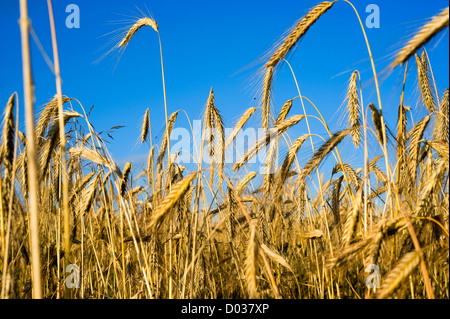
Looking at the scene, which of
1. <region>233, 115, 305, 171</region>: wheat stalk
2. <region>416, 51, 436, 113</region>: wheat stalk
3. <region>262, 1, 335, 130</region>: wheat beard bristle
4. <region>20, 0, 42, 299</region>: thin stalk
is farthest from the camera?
<region>416, 51, 436, 113</region>: wheat stalk

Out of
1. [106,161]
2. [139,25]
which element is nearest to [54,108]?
[106,161]

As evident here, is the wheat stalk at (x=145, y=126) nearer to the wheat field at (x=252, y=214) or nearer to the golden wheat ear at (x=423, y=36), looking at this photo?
the wheat field at (x=252, y=214)

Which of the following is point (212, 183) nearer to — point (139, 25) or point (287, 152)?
point (287, 152)

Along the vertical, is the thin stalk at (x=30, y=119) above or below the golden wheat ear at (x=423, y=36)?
below

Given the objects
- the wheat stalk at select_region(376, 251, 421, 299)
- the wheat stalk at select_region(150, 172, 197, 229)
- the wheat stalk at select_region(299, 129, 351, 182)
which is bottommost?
the wheat stalk at select_region(376, 251, 421, 299)

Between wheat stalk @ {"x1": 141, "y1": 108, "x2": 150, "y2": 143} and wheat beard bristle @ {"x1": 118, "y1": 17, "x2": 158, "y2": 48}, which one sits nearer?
wheat beard bristle @ {"x1": 118, "y1": 17, "x2": 158, "y2": 48}

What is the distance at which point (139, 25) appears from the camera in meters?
3.58

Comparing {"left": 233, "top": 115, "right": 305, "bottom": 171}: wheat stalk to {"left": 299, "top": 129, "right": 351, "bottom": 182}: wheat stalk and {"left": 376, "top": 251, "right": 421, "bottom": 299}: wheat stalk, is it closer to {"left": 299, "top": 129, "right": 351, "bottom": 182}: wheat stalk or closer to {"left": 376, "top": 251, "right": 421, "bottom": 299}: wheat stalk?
{"left": 299, "top": 129, "right": 351, "bottom": 182}: wheat stalk

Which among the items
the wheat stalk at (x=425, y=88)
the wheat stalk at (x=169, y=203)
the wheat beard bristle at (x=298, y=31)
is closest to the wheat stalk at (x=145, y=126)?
the wheat beard bristle at (x=298, y=31)

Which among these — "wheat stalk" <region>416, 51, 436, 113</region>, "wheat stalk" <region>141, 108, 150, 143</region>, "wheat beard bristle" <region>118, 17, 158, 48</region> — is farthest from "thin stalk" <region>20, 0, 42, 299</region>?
"wheat stalk" <region>416, 51, 436, 113</region>

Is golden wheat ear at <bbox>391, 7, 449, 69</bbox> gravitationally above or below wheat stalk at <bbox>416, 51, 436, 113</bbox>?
below

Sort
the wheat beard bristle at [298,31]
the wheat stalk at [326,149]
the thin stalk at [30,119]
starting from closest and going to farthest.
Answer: the thin stalk at [30,119] → the wheat stalk at [326,149] → the wheat beard bristle at [298,31]

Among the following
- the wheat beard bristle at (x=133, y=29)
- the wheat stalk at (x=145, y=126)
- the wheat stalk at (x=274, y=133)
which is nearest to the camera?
the wheat stalk at (x=274, y=133)
